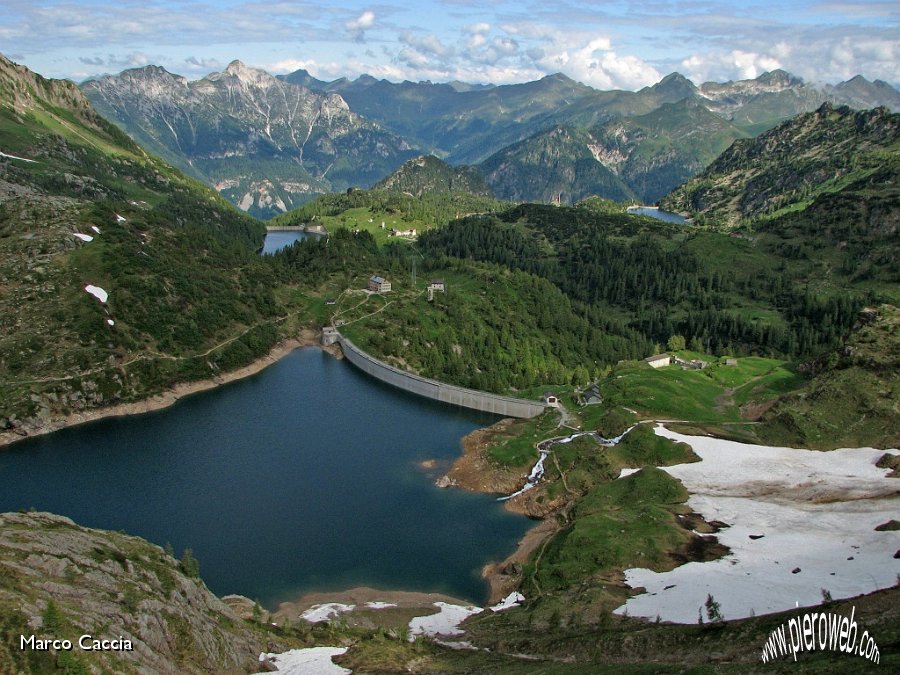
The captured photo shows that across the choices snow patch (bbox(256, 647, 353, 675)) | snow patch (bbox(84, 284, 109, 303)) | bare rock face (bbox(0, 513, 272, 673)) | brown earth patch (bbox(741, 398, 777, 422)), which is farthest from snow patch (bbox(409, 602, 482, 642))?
snow patch (bbox(84, 284, 109, 303))

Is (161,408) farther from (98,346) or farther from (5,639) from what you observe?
(5,639)

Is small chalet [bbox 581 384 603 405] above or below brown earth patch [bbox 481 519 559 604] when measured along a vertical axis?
above

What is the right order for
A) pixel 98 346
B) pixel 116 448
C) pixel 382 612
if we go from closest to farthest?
pixel 382 612 < pixel 116 448 < pixel 98 346

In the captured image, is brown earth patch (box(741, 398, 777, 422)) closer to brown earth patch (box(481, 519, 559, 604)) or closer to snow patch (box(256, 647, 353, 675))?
brown earth patch (box(481, 519, 559, 604))

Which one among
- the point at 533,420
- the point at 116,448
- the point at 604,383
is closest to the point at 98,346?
the point at 116,448

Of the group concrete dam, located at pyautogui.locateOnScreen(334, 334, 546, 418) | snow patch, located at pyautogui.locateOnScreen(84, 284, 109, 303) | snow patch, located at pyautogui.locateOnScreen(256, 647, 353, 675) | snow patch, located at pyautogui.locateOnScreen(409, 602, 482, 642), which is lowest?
snow patch, located at pyautogui.locateOnScreen(409, 602, 482, 642)
